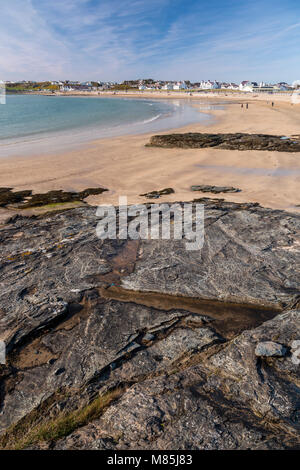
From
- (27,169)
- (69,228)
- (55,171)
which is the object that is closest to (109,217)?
(69,228)

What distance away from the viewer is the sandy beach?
534 inches

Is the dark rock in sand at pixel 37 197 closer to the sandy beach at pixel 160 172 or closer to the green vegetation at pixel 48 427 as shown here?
the sandy beach at pixel 160 172

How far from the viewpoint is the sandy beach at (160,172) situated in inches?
534

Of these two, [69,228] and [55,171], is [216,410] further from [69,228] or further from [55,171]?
[55,171]

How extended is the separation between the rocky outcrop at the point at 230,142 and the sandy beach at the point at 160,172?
1.19 meters

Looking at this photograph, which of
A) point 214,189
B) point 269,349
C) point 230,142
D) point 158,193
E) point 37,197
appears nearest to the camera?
point 269,349

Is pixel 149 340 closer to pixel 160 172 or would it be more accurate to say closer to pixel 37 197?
pixel 37 197

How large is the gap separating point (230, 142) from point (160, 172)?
1035 cm

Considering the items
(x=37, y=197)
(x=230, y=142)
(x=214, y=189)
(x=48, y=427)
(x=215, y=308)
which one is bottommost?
(x=48, y=427)

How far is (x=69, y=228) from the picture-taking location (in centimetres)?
916

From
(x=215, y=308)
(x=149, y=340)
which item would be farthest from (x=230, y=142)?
(x=149, y=340)

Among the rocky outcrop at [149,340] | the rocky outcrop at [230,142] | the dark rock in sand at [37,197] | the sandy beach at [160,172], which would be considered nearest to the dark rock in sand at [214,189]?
the sandy beach at [160,172]

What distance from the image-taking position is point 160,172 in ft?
57.5
